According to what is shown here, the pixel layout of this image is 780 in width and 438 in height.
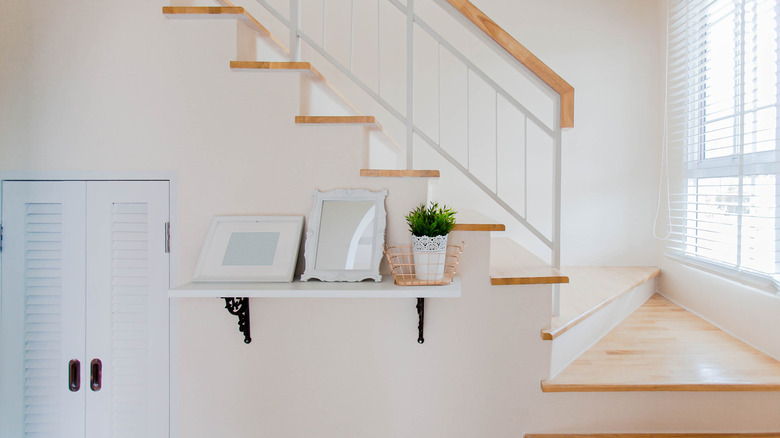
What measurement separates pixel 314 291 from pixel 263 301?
0.41 metres

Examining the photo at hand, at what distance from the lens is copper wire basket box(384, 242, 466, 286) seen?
1349mm

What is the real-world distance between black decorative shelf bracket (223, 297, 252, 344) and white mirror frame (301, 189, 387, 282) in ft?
0.92

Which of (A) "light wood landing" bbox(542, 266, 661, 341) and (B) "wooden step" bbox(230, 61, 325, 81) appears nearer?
(B) "wooden step" bbox(230, 61, 325, 81)

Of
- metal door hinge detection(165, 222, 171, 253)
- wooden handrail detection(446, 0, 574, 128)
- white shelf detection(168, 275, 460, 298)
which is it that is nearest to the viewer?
white shelf detection(168, 275, 460, 298)

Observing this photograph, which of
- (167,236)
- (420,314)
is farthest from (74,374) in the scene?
(420,314)

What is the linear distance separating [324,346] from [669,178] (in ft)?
7.87

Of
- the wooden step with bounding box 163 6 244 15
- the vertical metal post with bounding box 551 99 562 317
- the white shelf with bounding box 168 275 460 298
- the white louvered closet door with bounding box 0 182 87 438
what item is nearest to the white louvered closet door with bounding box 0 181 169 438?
the white louvered closet door with bounding box 0 182 87 438

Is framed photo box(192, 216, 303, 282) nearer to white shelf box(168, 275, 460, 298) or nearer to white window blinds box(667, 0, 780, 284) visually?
white shelf box(168, 275, 460, 298)

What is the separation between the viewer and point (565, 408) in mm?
1543

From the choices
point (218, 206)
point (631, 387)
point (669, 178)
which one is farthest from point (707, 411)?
point (218, 206)

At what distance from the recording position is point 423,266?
1.35m

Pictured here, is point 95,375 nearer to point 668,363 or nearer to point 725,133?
point 668,363

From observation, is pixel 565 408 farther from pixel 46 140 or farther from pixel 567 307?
pixel 46 140

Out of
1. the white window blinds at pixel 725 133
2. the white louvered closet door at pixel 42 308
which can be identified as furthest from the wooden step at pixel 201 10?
the white window blinds at pixel 725 133
